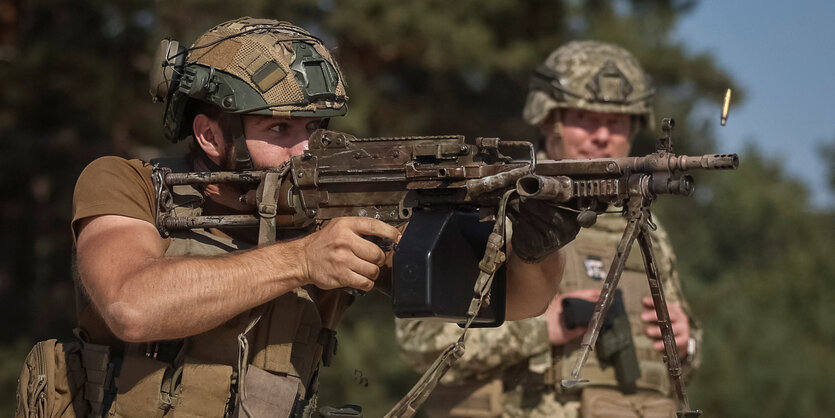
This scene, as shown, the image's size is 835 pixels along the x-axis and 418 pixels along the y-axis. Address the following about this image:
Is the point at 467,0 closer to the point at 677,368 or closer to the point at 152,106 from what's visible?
the point at 152,106

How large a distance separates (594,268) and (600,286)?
0.12 m

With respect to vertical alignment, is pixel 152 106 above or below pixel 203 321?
below

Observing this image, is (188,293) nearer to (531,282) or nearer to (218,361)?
(218,361)

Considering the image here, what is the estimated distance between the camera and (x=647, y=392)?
6.68 m

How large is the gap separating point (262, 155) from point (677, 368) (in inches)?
70.2

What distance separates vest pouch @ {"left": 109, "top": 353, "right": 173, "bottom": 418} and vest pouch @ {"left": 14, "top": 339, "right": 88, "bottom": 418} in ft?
0.77

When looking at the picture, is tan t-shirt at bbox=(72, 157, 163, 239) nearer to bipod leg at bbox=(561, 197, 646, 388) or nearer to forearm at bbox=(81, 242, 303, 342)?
forearm at bbox=(81, 242, 303, 342)

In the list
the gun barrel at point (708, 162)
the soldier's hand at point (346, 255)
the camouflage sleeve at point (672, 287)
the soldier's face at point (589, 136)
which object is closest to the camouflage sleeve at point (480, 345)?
the camouflage sleeve at point (672, 287)

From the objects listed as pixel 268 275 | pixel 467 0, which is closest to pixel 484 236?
pixel 268 275

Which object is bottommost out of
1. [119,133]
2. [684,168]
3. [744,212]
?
[744,212]

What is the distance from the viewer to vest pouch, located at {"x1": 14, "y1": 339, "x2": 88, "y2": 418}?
491cm

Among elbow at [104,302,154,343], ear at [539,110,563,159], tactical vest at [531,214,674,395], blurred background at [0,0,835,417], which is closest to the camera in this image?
elbow at [104,302,154,343]

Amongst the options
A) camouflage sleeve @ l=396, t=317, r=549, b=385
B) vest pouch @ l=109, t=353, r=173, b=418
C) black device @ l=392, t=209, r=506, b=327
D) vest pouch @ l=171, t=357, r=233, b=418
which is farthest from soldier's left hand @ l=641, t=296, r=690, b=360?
vest pouch @ l=109, t=353, r=173, b=418

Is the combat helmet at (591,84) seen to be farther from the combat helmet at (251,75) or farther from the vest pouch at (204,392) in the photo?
the vest pouch at (204,392)
